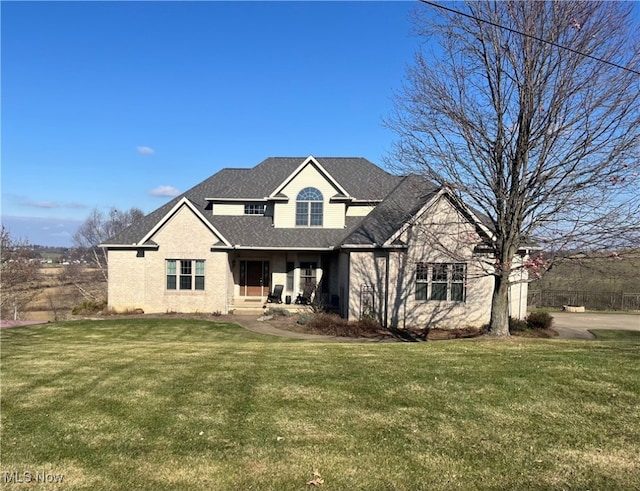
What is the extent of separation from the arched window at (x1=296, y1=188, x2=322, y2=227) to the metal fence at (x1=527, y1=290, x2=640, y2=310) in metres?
19.9

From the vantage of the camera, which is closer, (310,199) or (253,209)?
(310,199)

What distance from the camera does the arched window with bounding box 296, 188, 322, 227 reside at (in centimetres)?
2575

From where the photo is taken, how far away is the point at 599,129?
38.6ft

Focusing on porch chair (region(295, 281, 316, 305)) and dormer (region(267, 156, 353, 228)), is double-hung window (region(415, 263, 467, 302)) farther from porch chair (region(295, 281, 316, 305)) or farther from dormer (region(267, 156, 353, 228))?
dormer (region(267, 156, 353, 228))

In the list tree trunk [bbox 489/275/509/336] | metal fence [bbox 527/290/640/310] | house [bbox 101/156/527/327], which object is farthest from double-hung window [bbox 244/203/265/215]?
metal fence [bbox 527/290/640/310]

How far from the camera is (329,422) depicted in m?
5.64

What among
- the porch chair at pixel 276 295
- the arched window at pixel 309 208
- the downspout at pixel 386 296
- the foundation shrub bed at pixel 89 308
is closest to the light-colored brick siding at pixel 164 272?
the foundation shrub bed at pixel 89 308

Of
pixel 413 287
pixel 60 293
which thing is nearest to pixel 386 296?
pixel 413 287

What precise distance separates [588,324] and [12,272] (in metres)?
38.6

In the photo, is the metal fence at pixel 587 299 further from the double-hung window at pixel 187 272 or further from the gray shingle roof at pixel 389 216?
the double-hung window at pixel 187 272

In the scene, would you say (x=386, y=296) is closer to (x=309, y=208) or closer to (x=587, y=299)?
(x=309, y=208)

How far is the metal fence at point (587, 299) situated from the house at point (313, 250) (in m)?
16.6

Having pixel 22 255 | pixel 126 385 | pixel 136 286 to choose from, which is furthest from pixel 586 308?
pixel 22 255

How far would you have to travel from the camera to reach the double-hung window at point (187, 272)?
2334cm
